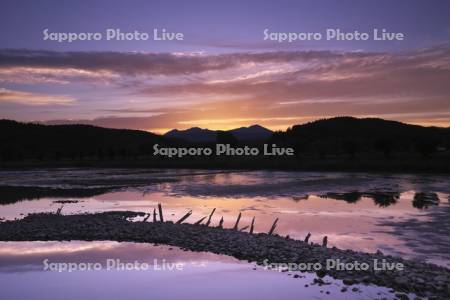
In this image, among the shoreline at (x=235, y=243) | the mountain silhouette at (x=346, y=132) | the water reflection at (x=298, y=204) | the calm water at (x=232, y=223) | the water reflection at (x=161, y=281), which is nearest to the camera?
the shoreline at (x=235, y=243)

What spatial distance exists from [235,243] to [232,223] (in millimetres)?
6960

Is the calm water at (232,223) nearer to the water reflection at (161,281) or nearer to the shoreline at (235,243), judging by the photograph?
the water reflection at (161,281)

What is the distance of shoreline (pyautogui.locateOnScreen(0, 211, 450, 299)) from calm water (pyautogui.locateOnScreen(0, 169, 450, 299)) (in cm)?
70

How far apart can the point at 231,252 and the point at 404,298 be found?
7352 mm

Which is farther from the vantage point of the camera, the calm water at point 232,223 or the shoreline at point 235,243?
the calm water at point 232,223

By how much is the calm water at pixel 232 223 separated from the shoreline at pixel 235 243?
2.30 feet

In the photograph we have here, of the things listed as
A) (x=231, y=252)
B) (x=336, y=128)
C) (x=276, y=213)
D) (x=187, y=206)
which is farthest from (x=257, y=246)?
(x=336, y=128)

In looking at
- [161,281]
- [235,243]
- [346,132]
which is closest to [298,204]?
[235,243]

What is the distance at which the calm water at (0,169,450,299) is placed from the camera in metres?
14.3

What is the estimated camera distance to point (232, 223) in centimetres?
2545

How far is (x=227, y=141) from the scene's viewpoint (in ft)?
543

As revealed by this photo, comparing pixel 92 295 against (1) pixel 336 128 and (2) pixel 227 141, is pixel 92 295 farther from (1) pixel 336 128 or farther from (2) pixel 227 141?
(1) pixel 336 128

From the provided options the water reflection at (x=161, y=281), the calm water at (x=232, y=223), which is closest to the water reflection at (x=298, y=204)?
the calm water at (x=232, y=223)

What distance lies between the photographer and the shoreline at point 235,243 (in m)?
13.1
